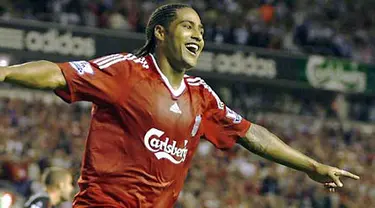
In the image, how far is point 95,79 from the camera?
472 centimetres

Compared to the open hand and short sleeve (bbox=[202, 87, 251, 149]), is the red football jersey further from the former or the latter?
the open hand

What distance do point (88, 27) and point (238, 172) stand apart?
3447 mm

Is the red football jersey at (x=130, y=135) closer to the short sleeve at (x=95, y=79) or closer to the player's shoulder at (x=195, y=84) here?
the short sleeve at (x=95, y=79)

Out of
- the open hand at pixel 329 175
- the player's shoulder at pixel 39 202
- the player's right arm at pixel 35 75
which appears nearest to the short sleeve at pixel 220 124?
the open hand at pixel 329 175

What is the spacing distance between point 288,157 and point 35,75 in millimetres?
1742

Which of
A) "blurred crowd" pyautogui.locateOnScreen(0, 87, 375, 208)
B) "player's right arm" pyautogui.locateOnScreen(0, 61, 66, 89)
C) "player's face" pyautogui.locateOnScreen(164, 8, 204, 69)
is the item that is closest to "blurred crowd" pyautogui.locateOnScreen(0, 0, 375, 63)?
"blurred crowd" pyautogui.locateOnScreen(0, 87, 375, 208)

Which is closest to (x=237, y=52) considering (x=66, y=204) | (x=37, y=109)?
(x=37, y=109)

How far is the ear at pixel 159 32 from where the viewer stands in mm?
5171

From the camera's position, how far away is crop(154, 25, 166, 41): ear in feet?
17.0

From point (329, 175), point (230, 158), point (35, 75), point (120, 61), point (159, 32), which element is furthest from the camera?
point (230, 158)

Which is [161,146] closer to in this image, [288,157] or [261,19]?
[288,157]

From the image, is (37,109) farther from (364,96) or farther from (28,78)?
(28,78)

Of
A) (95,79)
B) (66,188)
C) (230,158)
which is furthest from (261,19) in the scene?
(95,79)

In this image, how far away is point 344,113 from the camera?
18125mm
